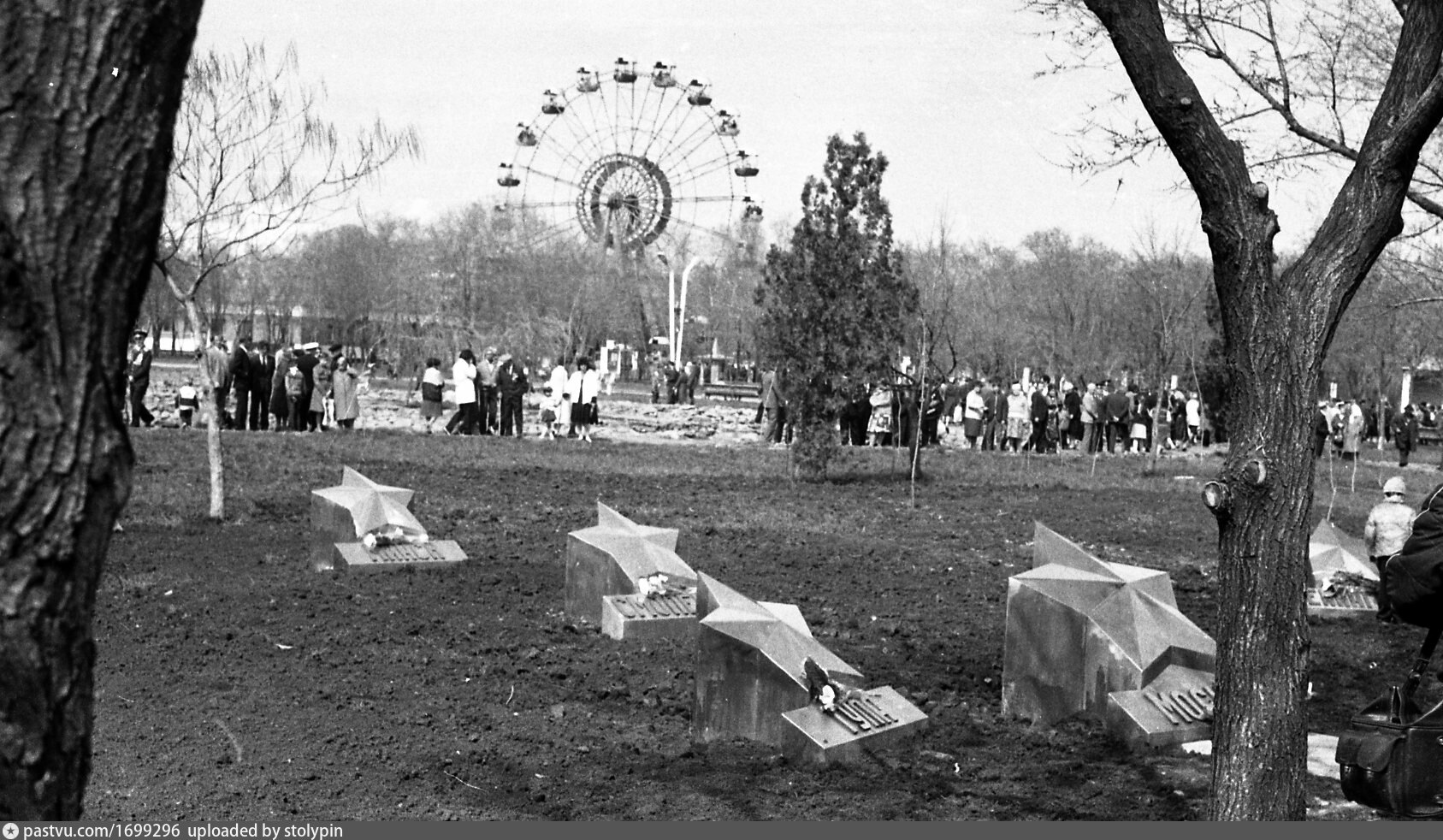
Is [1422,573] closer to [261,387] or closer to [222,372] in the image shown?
[222,372]

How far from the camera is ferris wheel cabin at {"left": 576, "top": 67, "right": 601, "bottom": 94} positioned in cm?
4944

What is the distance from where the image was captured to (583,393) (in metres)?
25.2

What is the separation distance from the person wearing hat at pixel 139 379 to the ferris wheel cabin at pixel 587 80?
28.6 m

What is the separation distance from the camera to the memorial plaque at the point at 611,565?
8688 millimetres

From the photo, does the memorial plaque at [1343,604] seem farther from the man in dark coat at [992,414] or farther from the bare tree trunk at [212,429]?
the man in dark coat at [992,414]

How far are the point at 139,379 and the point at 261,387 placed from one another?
86.8 inches

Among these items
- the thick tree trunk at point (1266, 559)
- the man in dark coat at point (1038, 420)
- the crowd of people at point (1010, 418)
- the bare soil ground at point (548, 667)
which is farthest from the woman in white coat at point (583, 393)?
the thick tree trunk at point (1266, 559)

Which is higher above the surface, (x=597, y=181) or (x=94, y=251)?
(x=597, y=181)

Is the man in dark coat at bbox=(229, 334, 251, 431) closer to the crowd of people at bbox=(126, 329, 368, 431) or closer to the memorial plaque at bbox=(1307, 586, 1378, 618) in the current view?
the crowd of people at bbox=(126, 329, 368, 431)

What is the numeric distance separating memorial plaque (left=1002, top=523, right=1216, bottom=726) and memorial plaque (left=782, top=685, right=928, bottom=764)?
36.8 inches

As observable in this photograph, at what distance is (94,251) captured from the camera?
209 cm

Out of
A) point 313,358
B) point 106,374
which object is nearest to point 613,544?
point 106,374

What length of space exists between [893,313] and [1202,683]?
442 inches

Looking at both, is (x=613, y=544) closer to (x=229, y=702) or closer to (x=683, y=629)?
(x=683, y=629)
